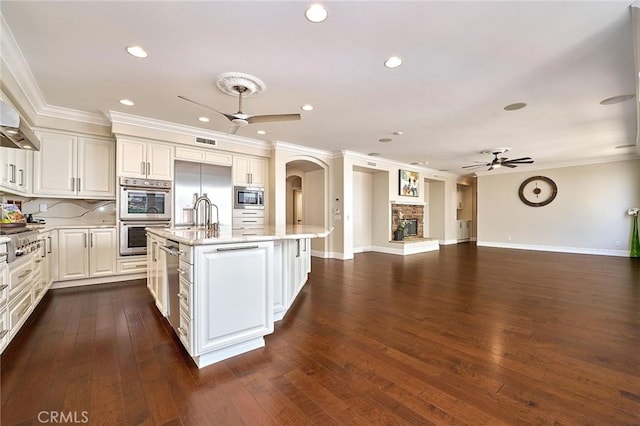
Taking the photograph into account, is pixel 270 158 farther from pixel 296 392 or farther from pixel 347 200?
pixel 296 392

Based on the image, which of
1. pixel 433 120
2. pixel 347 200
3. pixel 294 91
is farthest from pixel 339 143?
pixel 294 91

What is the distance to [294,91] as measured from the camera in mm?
3393

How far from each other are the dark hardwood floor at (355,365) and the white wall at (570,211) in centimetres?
543

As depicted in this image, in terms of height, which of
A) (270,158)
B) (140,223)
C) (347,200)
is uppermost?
(270,158)

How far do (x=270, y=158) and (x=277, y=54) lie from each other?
3.42 metres

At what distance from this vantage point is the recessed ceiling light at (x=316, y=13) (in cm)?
202

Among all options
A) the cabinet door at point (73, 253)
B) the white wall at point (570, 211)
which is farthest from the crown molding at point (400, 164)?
the cabinet door at point (73, 253)

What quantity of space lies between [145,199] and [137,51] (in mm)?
2537

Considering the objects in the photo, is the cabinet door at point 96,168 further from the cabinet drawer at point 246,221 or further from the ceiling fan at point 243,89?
the ceiling fan at point 243,89

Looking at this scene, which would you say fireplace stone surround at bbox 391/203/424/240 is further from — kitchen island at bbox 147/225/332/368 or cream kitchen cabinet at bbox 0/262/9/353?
cream kitchen cabinet at bbox 0/262/9/353

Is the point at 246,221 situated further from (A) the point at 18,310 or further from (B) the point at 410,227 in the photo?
(B) the point at 410,227

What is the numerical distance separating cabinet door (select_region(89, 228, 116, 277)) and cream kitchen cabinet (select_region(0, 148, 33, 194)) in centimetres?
95

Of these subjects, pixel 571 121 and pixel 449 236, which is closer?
pixel 571 121

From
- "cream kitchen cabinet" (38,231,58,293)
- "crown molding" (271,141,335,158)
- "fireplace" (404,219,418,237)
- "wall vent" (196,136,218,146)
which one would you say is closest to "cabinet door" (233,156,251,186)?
"wall vent" (196,136,218,146)
